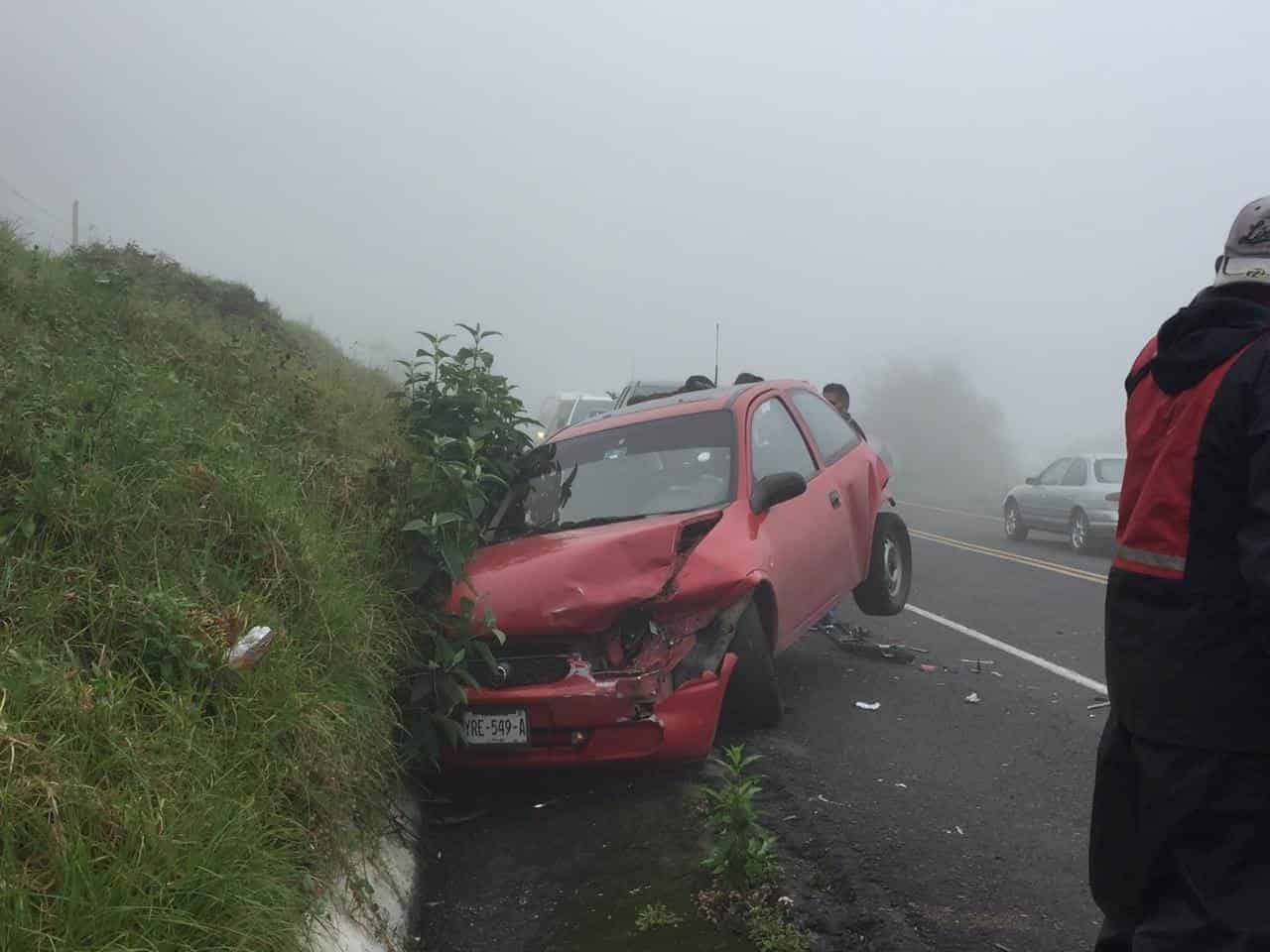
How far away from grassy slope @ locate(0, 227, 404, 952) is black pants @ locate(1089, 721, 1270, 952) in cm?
207

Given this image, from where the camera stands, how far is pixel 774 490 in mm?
5637

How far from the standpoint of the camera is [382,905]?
3852mm

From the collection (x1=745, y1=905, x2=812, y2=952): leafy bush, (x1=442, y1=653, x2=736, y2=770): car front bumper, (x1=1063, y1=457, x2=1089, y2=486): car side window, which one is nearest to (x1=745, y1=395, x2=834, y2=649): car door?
(x1=442, y1=653, x2=736, y2=770): car front bumper

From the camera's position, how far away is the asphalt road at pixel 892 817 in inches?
146

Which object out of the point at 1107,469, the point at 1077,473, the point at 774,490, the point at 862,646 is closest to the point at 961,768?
the point at 774,490

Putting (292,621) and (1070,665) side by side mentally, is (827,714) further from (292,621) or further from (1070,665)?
(292,621)

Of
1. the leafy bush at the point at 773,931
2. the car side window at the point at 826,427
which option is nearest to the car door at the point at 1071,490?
the car side window at the point at 826,427

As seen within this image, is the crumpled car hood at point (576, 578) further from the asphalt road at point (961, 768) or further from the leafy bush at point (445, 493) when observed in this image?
the asphalt road at point (961, 768)

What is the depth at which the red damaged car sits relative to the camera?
4758 mm

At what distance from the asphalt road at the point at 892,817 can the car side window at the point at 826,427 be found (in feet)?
4.75

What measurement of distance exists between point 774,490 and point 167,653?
3072 millimetres

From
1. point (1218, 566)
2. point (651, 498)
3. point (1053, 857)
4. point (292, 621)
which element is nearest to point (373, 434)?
point (651, 498)

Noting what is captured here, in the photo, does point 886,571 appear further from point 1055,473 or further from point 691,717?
point 1055,473

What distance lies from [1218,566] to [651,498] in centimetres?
417
